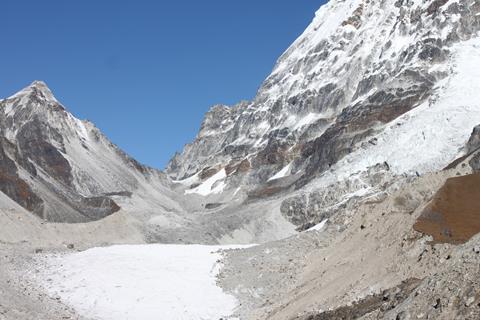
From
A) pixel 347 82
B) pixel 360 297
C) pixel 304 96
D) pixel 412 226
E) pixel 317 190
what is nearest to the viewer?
pixel 360 297

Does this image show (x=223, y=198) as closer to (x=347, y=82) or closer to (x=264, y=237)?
(x=347, y=82)

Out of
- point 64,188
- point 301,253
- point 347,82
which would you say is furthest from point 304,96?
point 301,253

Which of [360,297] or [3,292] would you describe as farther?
[3,292]

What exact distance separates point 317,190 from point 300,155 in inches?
1669

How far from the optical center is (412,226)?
2864 centimetres

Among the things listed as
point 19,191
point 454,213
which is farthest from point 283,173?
point 454,213

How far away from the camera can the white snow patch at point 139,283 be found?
1291 inches

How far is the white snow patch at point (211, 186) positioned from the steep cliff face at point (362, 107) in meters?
1.03

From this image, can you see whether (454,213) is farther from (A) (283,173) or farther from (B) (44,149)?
(B) (44,149)

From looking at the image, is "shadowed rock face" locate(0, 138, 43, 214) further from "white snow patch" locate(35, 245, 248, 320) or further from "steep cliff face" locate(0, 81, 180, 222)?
"white snow patch" locate(35, 245, 248, 320)

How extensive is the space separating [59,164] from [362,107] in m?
53.0

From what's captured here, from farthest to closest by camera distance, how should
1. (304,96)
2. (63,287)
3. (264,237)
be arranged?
1. (304,96)
2. (264,237)
3. (63,287)

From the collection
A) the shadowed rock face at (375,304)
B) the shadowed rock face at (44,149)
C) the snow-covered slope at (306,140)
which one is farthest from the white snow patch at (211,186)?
the shadowed rock face at (375,304)

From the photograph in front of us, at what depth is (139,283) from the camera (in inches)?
1427
